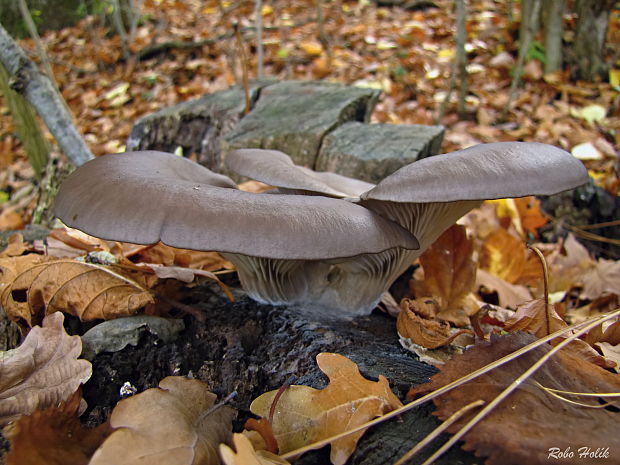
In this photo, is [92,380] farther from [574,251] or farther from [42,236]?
[574,251]

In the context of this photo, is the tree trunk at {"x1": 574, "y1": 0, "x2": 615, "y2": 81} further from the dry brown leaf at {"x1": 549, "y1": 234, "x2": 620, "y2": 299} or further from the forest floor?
the dry brown leaf at {"x1": 549, "y1": 234, "x2": 620, "y2": 299}

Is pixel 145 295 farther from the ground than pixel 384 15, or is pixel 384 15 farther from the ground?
pixel 384 15

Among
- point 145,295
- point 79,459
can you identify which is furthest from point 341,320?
point 79,459

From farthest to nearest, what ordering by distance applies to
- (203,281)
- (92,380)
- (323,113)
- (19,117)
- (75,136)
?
1. (19,117)
2. (323,113)
3. (75,136)
4. (203,281)
5. (92,380)

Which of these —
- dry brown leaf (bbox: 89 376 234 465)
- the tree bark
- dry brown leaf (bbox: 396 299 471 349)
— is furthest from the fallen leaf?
the tree bark

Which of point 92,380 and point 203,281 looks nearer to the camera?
point 92,380

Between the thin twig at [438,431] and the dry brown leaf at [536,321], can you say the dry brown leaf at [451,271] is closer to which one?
the dry brown leaf at [536,321]
